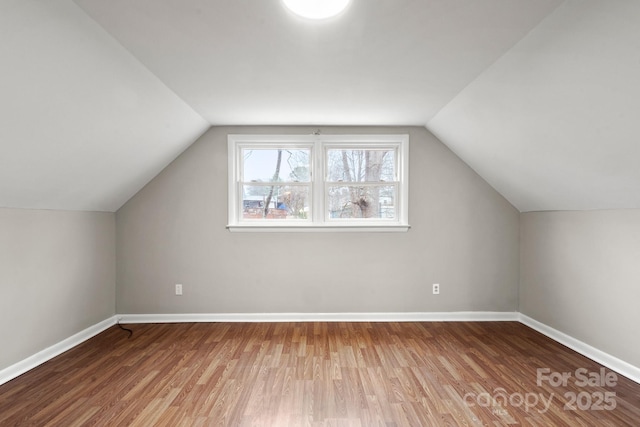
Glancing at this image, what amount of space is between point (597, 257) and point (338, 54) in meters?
2.73

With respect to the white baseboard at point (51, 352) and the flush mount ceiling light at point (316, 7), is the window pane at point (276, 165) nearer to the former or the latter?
the white baseboard at point (51, 352)

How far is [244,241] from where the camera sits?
4207 mm

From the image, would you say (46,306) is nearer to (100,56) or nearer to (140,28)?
(100,56)

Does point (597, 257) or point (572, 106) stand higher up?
point (572, 106)

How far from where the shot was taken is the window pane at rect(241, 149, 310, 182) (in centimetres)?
435

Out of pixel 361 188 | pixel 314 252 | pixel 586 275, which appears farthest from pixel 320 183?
pixel 586 275

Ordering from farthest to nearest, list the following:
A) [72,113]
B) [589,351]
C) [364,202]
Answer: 1. [364,202]
2. [589,351]
3. [72,113]

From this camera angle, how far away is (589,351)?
314 cm

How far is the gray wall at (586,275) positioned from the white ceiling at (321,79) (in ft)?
0.73

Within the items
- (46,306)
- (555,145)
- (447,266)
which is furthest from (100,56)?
(447,266)

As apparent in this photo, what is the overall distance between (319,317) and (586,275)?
103 inches

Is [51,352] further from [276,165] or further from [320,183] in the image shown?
[320,183]

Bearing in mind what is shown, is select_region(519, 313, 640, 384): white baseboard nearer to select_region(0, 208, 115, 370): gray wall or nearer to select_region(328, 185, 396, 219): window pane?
select_region(328, 185, 396, 219): window pane

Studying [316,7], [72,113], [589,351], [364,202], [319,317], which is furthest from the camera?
[364,202]
